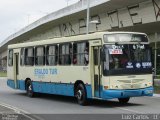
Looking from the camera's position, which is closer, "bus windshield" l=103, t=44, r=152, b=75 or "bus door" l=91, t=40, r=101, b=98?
"bus windshield" l=103, t=44, r=152, b=75

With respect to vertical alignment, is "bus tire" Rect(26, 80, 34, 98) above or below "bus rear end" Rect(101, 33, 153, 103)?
below

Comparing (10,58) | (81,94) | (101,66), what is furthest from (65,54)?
(10,58)

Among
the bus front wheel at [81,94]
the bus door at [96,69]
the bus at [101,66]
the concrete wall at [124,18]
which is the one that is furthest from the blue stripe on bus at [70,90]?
the concrete wall at [124,18]

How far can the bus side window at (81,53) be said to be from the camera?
19094 millimetres

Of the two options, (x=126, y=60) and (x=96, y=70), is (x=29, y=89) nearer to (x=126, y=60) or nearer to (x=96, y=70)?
(x=96, y=70)

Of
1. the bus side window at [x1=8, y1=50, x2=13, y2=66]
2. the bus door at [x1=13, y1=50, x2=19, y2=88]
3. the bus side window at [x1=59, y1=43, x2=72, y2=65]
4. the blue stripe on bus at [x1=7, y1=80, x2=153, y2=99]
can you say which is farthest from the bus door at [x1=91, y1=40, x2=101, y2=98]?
the bus side window at [x1=8, y1=50, x2=13, y2=66]

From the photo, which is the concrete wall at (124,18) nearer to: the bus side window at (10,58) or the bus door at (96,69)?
the bus side window at (10,58)

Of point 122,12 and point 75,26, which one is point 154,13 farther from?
point 75,26

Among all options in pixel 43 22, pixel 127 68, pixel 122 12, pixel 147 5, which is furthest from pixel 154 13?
pixel 43 22

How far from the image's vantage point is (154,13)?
122ft

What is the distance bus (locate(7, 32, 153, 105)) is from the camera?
1798cm

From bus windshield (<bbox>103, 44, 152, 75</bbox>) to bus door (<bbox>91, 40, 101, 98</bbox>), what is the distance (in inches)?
17.3

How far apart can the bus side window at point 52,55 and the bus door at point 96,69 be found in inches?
129

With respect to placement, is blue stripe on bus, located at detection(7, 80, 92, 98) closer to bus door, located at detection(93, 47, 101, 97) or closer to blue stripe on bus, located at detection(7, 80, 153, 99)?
blue stripe on bus, located at detection(7, 80, 153, 99)
